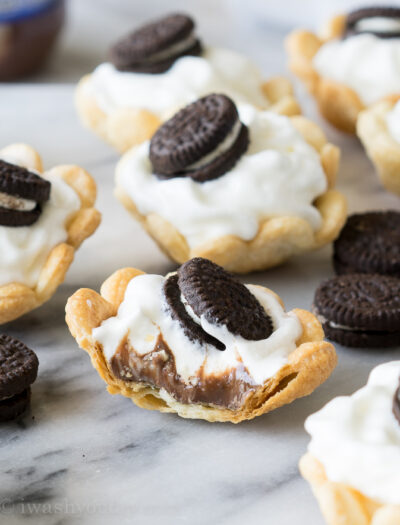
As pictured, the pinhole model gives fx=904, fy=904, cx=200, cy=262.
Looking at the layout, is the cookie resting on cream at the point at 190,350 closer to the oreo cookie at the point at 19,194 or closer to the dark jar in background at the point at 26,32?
the oreo cookie at the point at 19,194

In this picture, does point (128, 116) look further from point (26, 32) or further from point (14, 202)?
point (26, 32)

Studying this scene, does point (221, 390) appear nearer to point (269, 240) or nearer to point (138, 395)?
point (138, 395)

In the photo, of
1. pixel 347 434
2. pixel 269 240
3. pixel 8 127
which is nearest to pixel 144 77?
pixel 8 127

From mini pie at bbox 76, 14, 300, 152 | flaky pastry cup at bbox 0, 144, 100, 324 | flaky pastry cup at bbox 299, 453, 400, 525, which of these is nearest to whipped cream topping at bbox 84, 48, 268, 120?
mini pie at bbox 76, 14, 300, 152

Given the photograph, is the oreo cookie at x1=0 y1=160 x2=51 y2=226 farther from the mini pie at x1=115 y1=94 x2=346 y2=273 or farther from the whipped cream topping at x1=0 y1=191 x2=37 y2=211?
the mini pie at x1=115 y1=94 x2=346 y2=273

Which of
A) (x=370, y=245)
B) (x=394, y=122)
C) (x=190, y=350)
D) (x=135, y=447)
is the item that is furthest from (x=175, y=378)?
(x=394, y=122)

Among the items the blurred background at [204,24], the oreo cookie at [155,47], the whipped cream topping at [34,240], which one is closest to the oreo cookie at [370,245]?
the whipped cream topping at [34,240]
